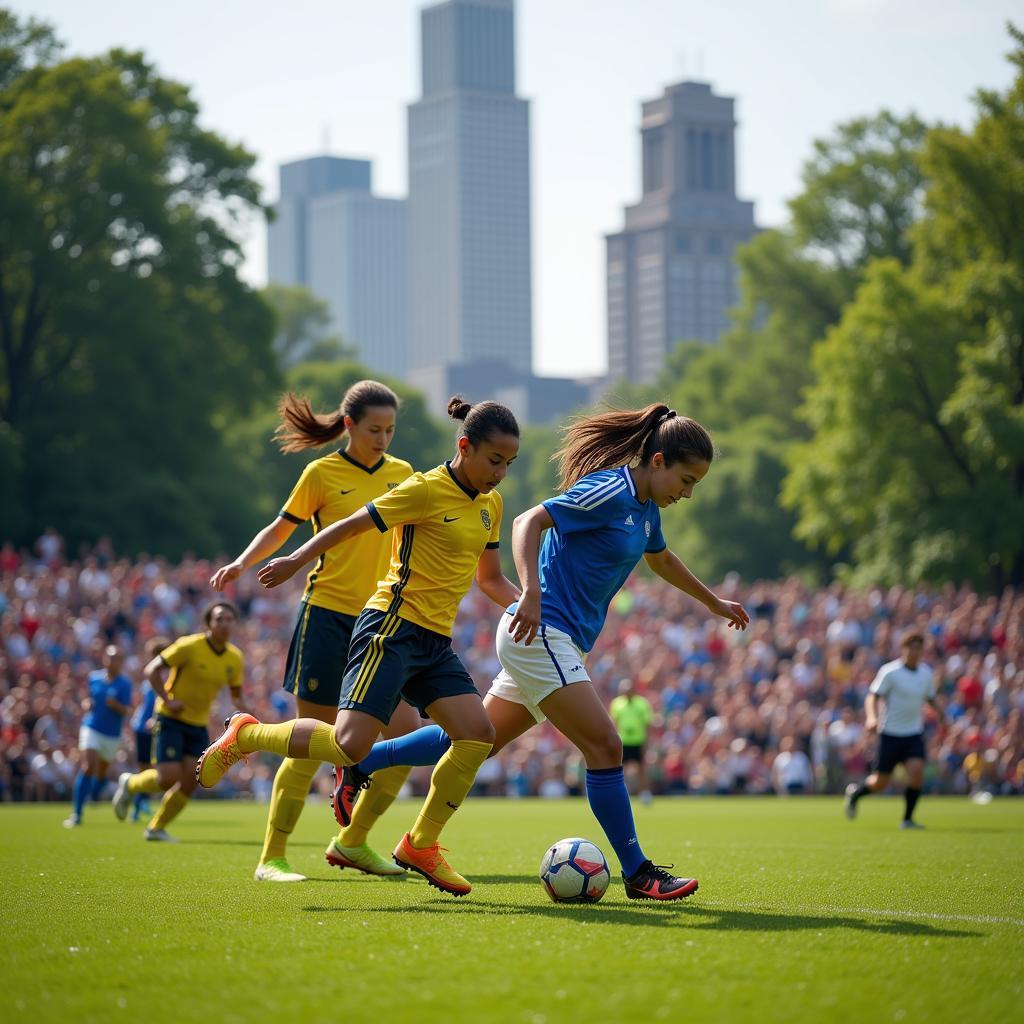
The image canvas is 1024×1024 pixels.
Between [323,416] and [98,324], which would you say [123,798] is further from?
[98,324]

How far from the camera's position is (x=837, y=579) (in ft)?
172

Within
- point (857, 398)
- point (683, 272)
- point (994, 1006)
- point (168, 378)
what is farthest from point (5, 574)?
point (683, 272)

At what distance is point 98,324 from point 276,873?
3915 centimetres

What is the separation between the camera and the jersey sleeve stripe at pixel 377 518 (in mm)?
7743

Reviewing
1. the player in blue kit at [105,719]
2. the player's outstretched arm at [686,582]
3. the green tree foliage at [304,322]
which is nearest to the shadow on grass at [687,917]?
the player's outstretched arm at [686,582]

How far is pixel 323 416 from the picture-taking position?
956 cm

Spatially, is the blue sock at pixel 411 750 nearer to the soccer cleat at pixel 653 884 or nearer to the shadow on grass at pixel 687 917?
the shadow on grass at pixel 687 917

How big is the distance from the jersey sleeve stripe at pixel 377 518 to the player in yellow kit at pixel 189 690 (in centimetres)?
665

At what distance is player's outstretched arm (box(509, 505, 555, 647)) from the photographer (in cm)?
737

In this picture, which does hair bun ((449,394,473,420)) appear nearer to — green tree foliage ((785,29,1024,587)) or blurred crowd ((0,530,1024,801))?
blurred crowd ((0,530,1024,801))

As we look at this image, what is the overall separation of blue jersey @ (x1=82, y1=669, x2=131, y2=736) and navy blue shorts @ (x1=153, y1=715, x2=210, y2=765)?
153 inches

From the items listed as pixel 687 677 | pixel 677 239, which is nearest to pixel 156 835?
pixel 687 677

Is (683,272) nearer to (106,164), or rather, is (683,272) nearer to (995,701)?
(106,164)

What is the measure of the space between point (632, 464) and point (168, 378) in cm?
4031
